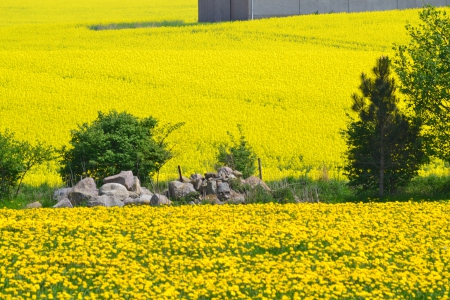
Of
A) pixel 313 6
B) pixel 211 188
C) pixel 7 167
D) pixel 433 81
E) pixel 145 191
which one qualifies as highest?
pixel 313 6

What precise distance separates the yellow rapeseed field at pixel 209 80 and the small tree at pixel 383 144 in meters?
4.36

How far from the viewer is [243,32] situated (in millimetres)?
70812

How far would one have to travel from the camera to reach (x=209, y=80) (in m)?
52.2

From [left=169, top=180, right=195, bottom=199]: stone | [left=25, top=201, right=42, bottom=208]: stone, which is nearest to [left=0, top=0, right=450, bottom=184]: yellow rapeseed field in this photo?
[left=169, top=180, right=195, bottom=199]: stone

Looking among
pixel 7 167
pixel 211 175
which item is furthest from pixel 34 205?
pixel 211 175

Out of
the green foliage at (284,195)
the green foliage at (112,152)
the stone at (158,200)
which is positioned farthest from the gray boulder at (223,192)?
the green foliage at (112,152)

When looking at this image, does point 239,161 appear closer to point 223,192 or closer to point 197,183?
point 197,183

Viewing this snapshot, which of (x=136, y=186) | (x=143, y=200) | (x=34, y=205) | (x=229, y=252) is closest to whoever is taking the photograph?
(x=229, y=252)

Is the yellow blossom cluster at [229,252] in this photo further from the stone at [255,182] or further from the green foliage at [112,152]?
the green foliage at [112,152]

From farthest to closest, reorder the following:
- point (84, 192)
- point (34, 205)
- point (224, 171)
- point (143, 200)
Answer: point (224, 171), point (34, 205), point (84, 192), point (143, 200)

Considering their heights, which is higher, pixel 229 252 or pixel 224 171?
pixel 229 252

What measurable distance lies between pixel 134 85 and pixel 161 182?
831 inches

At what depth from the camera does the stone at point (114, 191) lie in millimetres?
27219

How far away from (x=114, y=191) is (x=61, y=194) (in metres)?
2.04
